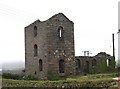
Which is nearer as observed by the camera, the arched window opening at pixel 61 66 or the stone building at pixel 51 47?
the stone building at pixel 51 47

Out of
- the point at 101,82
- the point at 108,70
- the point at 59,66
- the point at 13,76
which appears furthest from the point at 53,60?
the point at 101,82

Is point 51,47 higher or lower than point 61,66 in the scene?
higher

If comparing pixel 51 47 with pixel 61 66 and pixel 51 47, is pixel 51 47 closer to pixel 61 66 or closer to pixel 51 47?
pixel 51 47

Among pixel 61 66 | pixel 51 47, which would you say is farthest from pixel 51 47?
pixel 61 66

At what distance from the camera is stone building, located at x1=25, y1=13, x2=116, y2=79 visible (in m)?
39.5

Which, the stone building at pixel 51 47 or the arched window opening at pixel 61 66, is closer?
the stone building at pixel 51 47

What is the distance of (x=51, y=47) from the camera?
39438mm

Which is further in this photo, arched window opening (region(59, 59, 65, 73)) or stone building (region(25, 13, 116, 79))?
arched window opening (region(59, 59, 65, 73))

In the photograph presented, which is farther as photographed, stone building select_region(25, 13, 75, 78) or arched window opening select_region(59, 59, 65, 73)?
arched window opening select_region(59, 59, 65, 73)

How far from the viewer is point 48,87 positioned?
29484 millimetres

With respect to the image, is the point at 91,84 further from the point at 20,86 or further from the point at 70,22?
Answer: the point at 70,22

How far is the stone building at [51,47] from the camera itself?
39469 millimetres

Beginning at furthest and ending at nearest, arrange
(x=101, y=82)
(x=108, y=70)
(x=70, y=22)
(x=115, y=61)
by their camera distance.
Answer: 1. (x=115, y=61)
2. (x=108, y=70)
3. (x=70, y=22)
4. (x=101, y=82)

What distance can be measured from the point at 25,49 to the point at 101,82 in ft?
57.2
